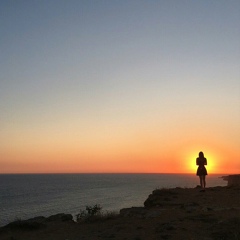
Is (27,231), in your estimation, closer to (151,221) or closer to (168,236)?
(151,221)

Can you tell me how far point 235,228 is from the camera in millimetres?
12258

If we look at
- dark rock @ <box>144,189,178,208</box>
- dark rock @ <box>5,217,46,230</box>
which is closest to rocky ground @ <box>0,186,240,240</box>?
dark rock @ <box>5,217,46,230</box>

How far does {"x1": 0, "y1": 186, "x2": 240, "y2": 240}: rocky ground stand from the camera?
12.6 metres

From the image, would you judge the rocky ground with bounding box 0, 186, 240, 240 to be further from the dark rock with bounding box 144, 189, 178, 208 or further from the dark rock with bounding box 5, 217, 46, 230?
the dark rock with bounding box 144, 189, 178, 208

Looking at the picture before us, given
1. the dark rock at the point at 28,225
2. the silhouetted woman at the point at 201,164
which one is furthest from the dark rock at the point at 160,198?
the dark rock at the point at 28,225

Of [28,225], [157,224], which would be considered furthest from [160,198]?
[28,225]

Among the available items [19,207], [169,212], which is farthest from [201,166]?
[19,207]

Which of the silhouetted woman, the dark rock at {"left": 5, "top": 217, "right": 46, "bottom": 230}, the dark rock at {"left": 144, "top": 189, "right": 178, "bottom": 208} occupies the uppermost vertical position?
the silhouetted woman

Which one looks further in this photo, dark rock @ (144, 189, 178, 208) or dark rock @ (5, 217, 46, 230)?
dark rock @ (144, 189, 178, 208)

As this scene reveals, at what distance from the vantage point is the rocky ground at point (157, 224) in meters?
12.6

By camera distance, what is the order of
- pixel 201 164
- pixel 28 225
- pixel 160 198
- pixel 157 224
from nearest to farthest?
pixel 157 224
pixel 28 225
pixel 160 198
pixel 201 164

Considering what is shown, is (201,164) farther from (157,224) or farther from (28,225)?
(28,225)

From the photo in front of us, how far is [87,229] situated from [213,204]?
6.62 m

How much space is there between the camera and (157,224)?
14.1 meters
